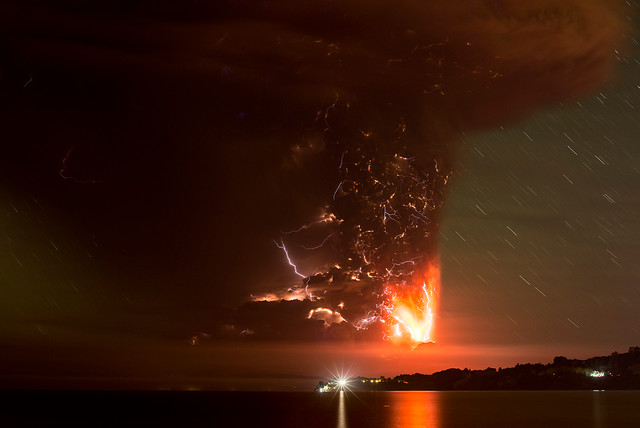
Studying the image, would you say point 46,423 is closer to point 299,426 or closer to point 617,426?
point 299,426

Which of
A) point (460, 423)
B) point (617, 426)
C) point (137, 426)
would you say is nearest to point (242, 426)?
point (137, 426)

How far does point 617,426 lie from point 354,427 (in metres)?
31.5

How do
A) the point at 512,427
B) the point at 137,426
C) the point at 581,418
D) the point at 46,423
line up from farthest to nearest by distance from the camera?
the point at 581,418 → the point at 46,423 → the point at 137,426 → the point at 512,427

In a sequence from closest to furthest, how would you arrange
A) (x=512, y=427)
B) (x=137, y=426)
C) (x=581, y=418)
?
(x=512, y=427)
(x=137, y=426)
(x=581, y=418)

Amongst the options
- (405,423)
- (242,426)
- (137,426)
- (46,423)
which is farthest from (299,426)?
(46,423)

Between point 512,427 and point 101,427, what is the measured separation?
167 feet

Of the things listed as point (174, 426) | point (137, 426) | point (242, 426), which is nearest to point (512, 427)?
point (242, 426)

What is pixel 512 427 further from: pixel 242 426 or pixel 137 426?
pixel 137 426

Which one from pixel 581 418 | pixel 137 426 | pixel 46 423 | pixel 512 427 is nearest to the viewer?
pixel 512 427

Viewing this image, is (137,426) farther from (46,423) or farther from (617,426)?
(617,426)

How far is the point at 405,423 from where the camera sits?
83.8 meters

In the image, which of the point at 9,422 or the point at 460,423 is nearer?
the point at 460,423

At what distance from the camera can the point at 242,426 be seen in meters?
79.4

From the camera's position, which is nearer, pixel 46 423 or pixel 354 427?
pixel 354 427
